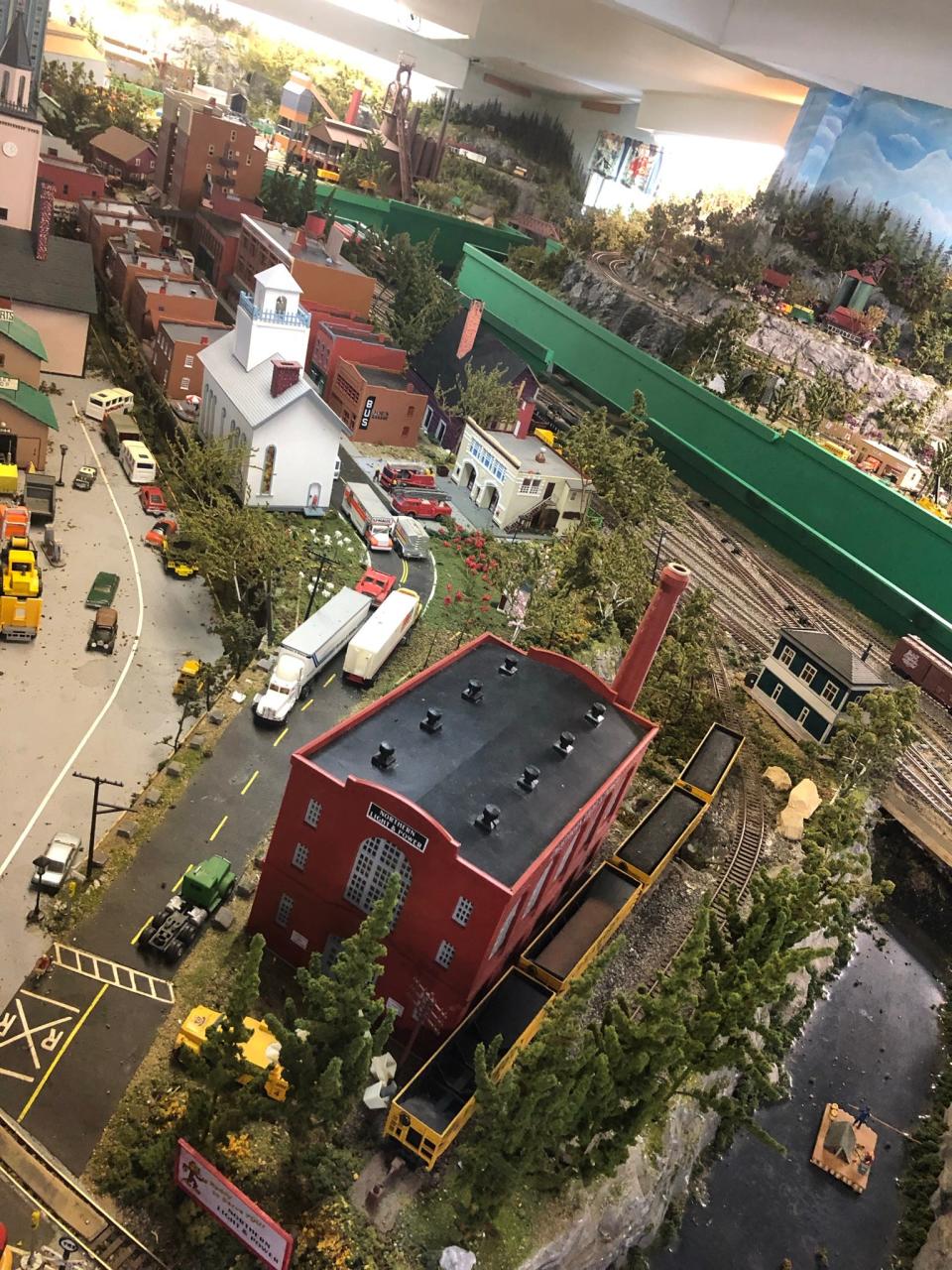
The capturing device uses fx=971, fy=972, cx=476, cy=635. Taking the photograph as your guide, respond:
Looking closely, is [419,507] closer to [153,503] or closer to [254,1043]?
[153,503]

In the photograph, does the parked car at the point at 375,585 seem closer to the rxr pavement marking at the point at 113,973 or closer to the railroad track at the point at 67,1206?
the rxr pavement marking at the point at 113,973

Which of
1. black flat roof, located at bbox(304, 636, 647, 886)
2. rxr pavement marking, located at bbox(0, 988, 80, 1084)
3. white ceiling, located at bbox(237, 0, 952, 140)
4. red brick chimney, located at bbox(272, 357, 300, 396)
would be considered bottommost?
rxr pavement marking, located at bbox(0, 988, 80, 1084)

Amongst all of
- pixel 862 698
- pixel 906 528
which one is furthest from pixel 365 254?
pixel 862 698

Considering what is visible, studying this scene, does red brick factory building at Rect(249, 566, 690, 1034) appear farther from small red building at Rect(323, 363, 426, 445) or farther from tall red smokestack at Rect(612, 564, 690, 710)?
small red building at Rect(323, 363, 426, 445)

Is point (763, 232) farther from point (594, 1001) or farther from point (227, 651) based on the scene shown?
point (594, 1001)

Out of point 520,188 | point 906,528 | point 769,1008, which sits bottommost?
point 769,1008

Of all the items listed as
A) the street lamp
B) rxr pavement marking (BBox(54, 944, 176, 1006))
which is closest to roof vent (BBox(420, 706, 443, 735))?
rxr pavement marking (BBox(54, 944, 176, 1006))

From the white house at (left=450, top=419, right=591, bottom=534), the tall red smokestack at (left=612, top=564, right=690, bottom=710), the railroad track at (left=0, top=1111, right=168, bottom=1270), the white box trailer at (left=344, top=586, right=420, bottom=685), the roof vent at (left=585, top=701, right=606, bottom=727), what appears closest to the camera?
the railroad track at (left=0, top=1111, right=168, bottom=1270)
